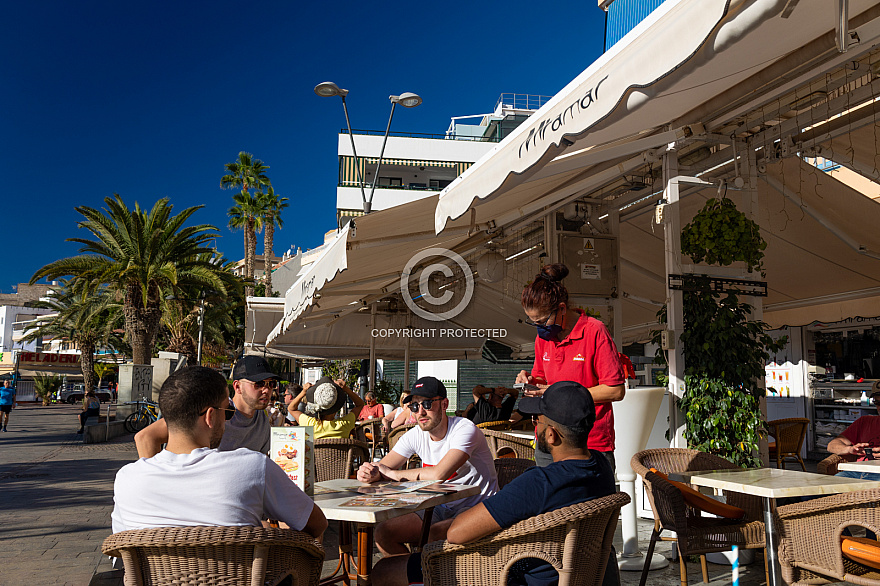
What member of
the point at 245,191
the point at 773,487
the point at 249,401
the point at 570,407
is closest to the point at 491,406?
the point at 249,401

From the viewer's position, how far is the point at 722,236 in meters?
5.27

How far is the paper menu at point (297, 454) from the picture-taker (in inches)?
113

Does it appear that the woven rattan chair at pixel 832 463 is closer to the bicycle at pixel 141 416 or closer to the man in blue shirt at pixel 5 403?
the bicycle at pixel 141 416

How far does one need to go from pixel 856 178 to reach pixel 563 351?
9.48m

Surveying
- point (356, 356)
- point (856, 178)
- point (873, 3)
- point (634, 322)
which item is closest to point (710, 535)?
point (873, 3)

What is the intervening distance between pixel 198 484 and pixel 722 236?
442cm

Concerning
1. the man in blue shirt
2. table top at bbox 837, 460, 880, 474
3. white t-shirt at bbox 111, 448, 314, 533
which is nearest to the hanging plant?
table top at bbox 837, 460, 880, 474

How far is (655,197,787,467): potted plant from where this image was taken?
4922 millimetres

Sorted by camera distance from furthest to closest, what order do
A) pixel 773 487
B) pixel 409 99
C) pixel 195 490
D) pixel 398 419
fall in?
pixel 409 99, pixel 398 419, pixel 773 487, pixel 195 490

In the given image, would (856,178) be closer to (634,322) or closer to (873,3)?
(634,322)

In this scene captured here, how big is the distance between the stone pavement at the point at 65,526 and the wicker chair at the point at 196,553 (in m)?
2.90

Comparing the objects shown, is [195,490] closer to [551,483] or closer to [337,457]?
[551,483]

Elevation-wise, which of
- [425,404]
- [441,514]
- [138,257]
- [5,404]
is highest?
[138,257]

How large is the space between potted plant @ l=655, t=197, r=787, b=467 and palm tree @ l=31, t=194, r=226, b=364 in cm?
1929
